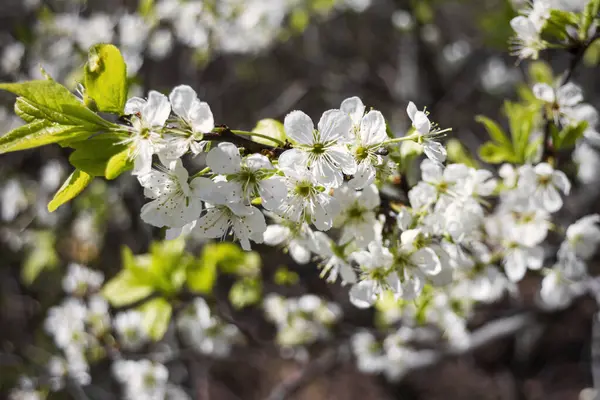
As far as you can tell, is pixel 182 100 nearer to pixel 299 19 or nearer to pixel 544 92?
pixel 544 92

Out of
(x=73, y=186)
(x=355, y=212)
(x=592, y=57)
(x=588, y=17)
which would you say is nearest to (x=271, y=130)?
(x=355, y=212)

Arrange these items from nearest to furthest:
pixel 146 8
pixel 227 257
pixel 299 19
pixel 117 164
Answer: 1. pixel 117 164
2. pixel 227 257
3. pixel 146 8
4. pixel 299 19

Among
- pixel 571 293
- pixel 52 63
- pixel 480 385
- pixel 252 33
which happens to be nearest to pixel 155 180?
pixel 571 293

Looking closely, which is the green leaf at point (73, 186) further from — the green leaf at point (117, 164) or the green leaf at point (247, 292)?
the green leaf at point (247, 292)

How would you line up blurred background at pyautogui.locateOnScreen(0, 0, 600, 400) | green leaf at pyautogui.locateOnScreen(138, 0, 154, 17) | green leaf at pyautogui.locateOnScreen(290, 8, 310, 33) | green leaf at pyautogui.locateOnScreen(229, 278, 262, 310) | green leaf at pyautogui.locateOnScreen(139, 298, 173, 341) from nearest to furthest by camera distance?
green leaf at pyautogui.locateOnScreen(139, 298, 173, 341)
green leaf at pyautogui.locateOnScreen(229, 278, 262, 310)
green leaf at pyautogui.locateOnScreen(138, 0, 154, 17)
blurred background at pyautogui.locateOnScreen(0, 0, 600, 400)
green leaf at pyautogui.locateOnScreen(290, 8, 310, 33)

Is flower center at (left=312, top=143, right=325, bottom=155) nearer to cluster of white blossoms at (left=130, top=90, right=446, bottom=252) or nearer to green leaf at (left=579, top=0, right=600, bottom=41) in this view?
cluster of white blossoms at (left=130, top=90, right=446, bottom=252)

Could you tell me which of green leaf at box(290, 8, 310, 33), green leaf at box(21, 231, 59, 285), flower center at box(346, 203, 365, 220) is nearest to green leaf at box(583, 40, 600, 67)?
green leaf at box(290, 8, 310, 33)

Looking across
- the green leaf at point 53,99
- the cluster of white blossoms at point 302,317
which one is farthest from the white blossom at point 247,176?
the cluster of white blossoms at point 302,317
